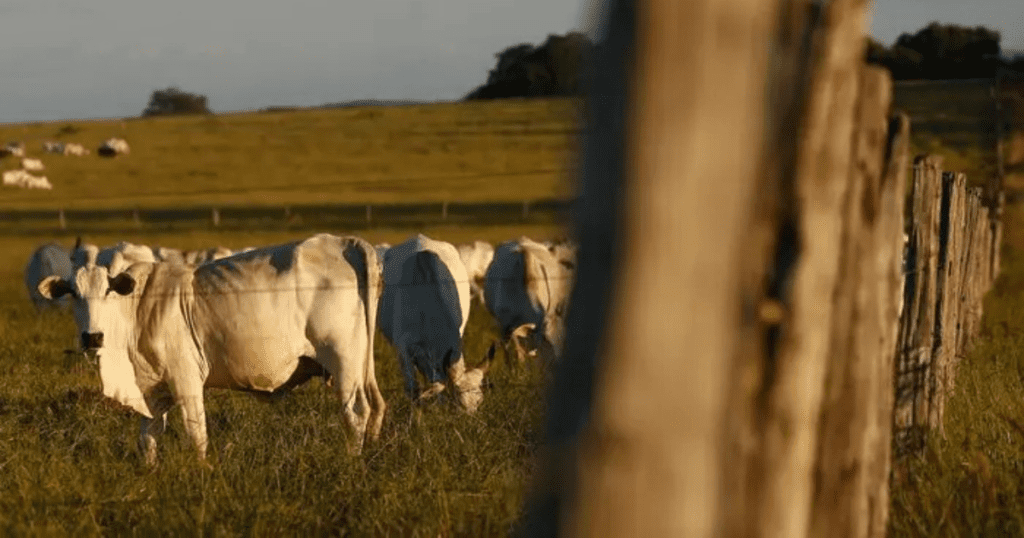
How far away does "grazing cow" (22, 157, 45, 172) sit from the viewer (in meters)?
56.5

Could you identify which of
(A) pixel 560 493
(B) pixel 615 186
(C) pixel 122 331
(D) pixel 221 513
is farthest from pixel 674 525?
(C) pixel 122 331

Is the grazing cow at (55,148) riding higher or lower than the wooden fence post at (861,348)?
lower

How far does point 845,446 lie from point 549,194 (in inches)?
1923

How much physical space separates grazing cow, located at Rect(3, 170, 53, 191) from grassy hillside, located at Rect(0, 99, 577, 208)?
0.35 m

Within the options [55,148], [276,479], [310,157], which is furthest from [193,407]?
[55,148]

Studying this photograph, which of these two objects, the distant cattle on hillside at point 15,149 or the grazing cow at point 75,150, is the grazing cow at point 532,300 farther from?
the grazing cow at point 75,150

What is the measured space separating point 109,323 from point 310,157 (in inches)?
1938

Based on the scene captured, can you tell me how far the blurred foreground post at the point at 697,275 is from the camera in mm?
2141

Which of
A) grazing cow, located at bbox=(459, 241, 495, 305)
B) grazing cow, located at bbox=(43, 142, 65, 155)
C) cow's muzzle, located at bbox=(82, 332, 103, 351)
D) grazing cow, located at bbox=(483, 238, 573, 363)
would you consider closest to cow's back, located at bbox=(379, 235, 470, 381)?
grazing cow, located at bbox=(483, 238, 573, 363)

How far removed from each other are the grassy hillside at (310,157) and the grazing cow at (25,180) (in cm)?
35

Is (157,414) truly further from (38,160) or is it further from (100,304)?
(38,160)

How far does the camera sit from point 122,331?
8984mm

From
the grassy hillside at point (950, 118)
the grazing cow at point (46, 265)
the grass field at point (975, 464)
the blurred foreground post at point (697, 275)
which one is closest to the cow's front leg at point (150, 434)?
the grass field at point (975, 464)

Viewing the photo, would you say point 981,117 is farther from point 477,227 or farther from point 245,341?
point 245,341
